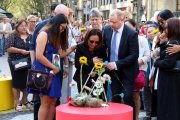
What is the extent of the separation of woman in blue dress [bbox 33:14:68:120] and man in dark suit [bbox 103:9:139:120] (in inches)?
29.1

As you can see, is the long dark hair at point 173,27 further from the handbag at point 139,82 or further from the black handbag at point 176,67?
the handbag at point 139,82

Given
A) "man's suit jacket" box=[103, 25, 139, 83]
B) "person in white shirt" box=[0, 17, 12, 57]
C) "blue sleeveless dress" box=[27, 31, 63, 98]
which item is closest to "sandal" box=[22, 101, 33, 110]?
"blue sleeveless dress" box=[27, 31, 63, 98]

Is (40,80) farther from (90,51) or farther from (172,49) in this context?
(172,49)

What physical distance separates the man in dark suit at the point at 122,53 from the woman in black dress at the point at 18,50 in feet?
8.33

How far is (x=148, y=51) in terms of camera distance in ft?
23.9

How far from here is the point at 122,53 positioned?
6297 mm

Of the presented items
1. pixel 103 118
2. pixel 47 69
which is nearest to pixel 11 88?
pixel 47 69

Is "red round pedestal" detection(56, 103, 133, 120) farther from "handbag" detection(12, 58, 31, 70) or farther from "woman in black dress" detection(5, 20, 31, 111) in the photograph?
"woman in black dress" detection(5, 20, 31, 111)

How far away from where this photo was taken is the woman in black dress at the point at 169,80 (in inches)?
237

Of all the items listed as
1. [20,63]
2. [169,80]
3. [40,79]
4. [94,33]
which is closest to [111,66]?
[94,33]

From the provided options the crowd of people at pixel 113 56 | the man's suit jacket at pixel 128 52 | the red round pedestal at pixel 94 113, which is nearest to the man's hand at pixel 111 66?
the crowd of people at pixel 113 56

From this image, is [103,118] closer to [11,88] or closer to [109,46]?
[109,46]

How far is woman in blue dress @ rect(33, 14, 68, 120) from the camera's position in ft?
19.2

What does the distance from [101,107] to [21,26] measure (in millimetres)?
3902
